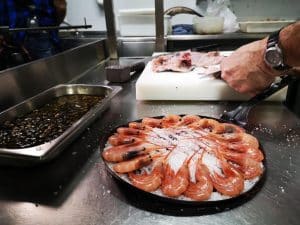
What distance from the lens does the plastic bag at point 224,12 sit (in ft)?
Result: 8.73

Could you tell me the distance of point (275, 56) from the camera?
1.04 meters

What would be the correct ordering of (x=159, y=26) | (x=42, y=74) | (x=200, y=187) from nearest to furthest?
(x=200, y=187)
(x=42, y=74)
(x=159, y=26)

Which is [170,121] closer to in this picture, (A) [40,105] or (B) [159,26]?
(A) [40,105]

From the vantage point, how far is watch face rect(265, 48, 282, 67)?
3.41ft

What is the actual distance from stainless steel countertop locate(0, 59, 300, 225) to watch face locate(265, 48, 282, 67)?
275 millimetres

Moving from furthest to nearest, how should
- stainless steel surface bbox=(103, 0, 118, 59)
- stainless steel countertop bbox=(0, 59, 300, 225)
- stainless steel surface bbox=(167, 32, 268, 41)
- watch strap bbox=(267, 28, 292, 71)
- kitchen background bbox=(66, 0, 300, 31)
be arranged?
kitchen background bbox=(66, 0, 300, 31) < stainless steel surface bbox=(167, 32, 268, 41) < stainless steel surface bbox=(103, 0, 118, 59) < watch strap bbox=(267, 28, 292, 71) < stainless steel countertop bbox=(0, 59, 300, 225)

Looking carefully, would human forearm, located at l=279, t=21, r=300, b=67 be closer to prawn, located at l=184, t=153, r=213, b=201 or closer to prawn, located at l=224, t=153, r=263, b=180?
prawn, located at l=224, t=153, r=263, b=180

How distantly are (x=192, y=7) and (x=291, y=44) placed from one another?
2378mm

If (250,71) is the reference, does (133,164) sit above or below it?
below

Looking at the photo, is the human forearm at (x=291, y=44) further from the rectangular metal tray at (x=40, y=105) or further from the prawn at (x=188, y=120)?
the rectangular metal tray at (x=40, y=105)

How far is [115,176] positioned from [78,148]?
0.29 meters

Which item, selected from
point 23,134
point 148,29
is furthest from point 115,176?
point 148,29

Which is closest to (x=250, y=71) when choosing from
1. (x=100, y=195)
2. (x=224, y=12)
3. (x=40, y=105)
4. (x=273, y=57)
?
(x=273, y=57)

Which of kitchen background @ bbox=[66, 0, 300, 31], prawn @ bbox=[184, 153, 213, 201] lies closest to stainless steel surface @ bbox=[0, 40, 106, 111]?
prawn @ bbox=[184, 153, 213, 201]
